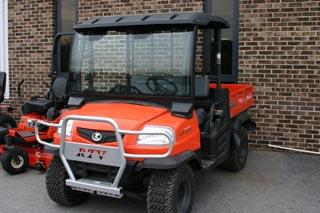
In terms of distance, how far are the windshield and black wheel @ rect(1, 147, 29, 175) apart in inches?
58.6

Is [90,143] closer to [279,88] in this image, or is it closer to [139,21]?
[139,21]

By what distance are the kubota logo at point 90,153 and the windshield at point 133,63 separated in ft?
2.66

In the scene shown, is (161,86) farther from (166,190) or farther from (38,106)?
(38,106)

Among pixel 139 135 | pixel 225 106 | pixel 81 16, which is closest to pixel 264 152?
pixel 225 106

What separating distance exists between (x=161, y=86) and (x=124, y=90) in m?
0.43

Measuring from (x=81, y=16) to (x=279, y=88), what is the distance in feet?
13.1

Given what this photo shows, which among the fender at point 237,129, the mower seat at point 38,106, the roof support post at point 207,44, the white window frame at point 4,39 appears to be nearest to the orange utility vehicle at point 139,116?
the fender at point 237,129

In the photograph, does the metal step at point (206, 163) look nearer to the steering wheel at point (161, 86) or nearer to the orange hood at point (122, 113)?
the orange hood at point (122, 113)

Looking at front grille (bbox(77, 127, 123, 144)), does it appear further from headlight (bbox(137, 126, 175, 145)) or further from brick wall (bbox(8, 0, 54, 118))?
brick wall (bbox(8, 0, 54, 118))

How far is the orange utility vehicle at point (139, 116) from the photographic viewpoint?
3854 millimetres

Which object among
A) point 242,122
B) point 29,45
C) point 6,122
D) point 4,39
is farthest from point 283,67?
point 4,39

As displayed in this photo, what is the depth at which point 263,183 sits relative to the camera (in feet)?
17.5

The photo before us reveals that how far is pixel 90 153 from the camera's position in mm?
3992

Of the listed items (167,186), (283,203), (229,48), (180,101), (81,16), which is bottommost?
(283,203)
